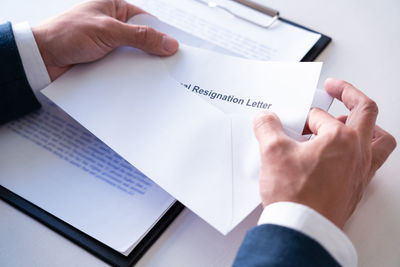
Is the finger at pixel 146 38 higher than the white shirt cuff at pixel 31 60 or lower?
higher

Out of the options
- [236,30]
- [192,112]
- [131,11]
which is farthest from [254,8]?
[192,112]

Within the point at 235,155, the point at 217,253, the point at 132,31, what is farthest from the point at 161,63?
the point at 217,253

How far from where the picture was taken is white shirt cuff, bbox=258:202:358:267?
1.36ft

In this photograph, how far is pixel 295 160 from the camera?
1.51 feet

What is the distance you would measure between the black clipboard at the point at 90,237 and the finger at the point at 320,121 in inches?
8.8

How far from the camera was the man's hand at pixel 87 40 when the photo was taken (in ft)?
2.13

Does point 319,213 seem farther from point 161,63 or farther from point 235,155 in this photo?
point 161,63

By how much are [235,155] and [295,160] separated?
96 mm

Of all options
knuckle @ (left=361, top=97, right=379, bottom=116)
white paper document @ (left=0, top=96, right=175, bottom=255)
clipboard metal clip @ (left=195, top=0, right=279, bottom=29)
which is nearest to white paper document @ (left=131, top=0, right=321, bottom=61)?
clipboard metal clip @ (left=195, top=0, right=279, bottom=29)

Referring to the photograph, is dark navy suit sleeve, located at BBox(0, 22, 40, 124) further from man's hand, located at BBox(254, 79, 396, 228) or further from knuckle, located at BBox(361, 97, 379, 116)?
knuckle, located at BBox(361, 97, 379, 116)

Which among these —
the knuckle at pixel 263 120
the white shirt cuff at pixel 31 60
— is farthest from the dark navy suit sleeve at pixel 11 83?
the knuckle at pixel 263 120

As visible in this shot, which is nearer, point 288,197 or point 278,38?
point 288,197

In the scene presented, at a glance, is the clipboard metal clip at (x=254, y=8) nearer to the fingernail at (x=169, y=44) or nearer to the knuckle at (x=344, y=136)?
the fingernail at (x=169, y=44)

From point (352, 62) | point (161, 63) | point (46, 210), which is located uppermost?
point (352, 62)
